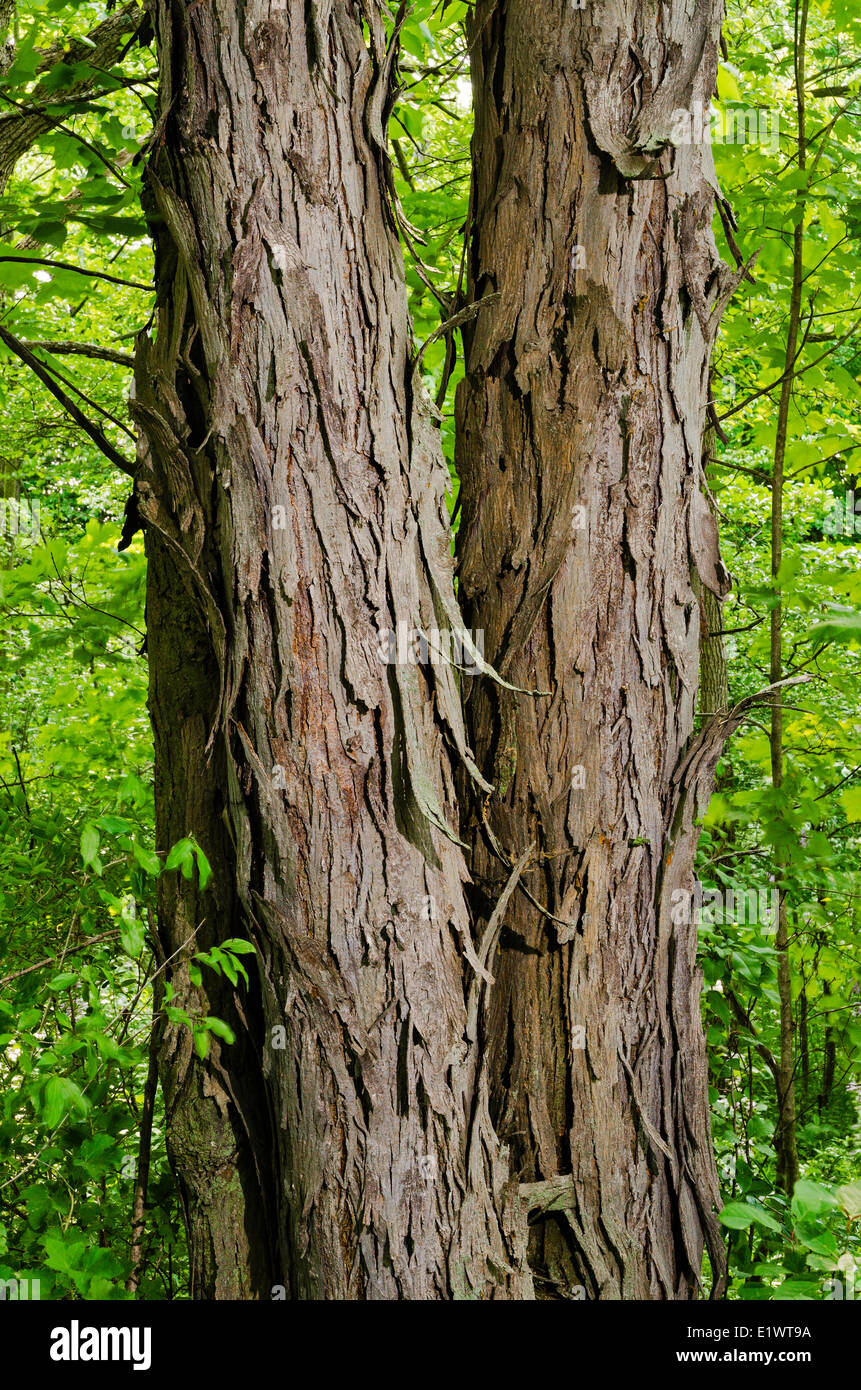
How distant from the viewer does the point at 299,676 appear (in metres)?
1.52

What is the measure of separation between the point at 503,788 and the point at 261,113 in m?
1.21

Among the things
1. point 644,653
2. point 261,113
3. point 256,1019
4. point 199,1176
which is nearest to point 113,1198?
point 199,1176

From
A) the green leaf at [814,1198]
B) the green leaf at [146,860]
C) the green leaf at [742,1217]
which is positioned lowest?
the green leaf at [742,1217]

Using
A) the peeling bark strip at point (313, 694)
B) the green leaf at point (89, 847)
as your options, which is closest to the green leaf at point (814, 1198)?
the peeling bark strip at point (313, 694)

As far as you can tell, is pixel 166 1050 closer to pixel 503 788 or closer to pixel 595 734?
pixel 503 788

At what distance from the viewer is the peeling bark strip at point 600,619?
169 centimetres

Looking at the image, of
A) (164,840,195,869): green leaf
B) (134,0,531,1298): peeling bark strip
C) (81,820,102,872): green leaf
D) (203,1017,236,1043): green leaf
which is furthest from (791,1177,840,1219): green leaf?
(81,820,102,872): green leaf

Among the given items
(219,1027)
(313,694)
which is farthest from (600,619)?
(219,1027)

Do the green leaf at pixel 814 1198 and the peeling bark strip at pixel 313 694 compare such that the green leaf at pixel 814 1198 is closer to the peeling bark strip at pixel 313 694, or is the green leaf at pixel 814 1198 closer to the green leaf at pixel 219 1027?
the peeling bark strip at pixel 313 694

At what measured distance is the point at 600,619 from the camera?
1.73 m

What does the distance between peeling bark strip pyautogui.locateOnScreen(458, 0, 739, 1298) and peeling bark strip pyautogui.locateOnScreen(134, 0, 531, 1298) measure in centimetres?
16

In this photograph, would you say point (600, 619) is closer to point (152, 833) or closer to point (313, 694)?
point (313, 694)

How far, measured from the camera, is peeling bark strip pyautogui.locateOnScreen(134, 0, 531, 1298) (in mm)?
1486

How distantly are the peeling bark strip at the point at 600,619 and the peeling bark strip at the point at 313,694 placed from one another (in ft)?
0.51
